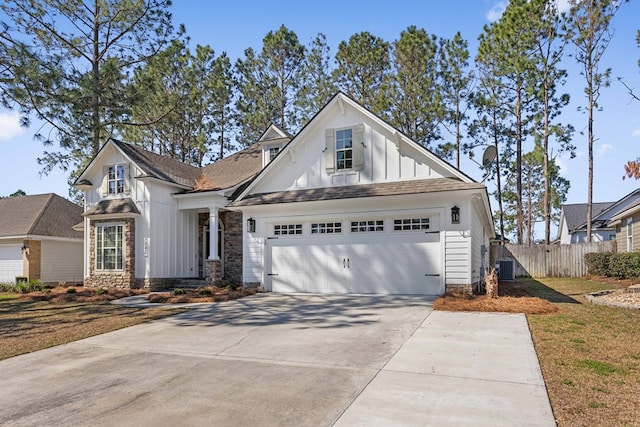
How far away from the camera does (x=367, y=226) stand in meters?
12.9

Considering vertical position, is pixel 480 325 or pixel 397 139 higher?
pixel 397 139

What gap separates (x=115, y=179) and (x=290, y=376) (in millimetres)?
14832

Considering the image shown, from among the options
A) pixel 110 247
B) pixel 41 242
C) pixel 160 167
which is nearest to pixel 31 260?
pixel 41 242

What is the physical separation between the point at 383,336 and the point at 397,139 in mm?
7290

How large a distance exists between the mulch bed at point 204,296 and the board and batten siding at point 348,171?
11.4 ft

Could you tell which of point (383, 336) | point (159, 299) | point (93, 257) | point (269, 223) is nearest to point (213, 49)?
point (93, 257)

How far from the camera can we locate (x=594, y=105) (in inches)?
961

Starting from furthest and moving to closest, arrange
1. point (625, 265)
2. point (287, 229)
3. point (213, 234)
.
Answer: point (625, 265) < point (213, 234) < point (287, 229)

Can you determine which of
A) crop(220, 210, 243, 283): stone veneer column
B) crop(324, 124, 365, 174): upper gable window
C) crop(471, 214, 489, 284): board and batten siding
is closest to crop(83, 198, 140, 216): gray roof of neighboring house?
crop(220, 210, 243, 283): stone veneer column

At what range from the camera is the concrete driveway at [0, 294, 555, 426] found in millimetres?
3902

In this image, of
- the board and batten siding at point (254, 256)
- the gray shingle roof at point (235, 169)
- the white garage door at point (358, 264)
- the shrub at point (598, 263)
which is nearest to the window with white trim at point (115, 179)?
the gray shingle roof at point (235, 169)

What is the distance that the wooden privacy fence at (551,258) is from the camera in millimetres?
22453

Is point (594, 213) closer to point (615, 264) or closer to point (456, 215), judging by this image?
point (615, 264)

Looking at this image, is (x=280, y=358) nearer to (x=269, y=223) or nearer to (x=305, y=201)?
(x=305, y=201)
